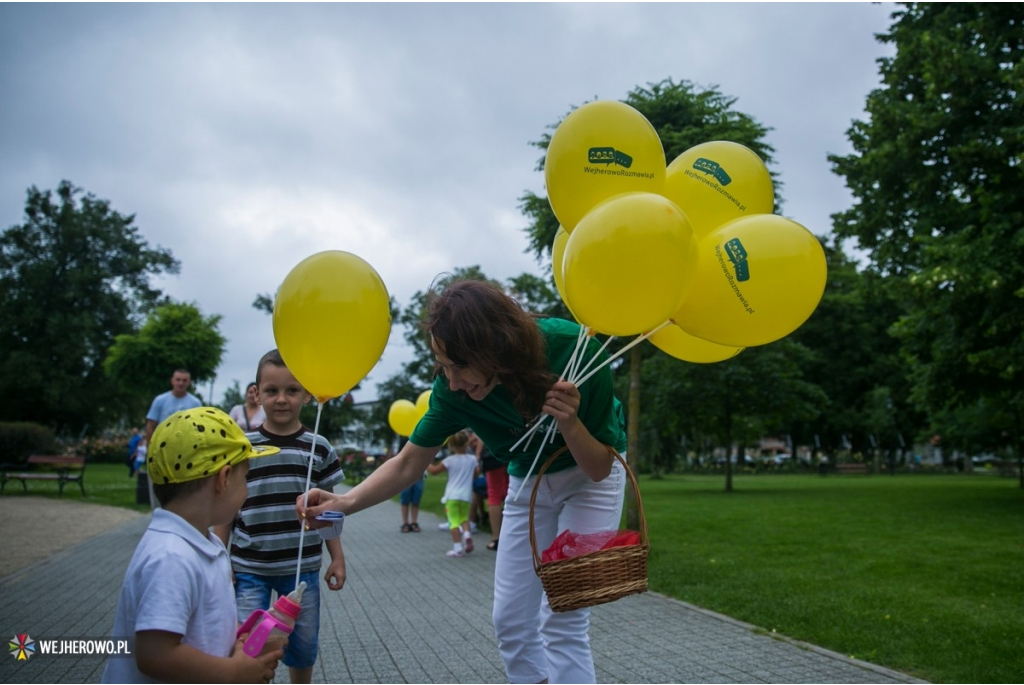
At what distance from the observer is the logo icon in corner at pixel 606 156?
3219 mm

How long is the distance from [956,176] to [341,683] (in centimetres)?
1562

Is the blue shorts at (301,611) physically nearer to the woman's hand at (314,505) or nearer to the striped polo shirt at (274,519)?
the striped polo shirt at (274,519)

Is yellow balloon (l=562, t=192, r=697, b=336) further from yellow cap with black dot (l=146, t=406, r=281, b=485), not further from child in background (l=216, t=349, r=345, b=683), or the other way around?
child in background (l=216, t=349, r=345, b=683)

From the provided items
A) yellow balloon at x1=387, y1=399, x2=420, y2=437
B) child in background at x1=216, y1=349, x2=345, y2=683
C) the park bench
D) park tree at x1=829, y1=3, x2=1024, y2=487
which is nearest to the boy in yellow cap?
child in background at x1=216, y1=349, x2=345, y2=683

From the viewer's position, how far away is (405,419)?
386 inches

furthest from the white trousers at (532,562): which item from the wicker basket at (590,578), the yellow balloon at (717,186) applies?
the yellow balloon at (717,186)

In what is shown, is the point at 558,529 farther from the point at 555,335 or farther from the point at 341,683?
the point at 341,683

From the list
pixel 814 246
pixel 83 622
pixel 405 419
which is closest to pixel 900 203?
pixel 405 419

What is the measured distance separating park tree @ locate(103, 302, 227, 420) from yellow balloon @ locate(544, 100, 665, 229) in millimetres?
16859

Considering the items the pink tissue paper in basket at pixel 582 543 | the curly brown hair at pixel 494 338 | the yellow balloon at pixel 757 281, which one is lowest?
the pink tissue paper in basket at pixel 582 543

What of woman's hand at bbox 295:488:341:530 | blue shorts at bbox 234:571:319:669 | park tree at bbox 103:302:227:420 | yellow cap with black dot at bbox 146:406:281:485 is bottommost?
blue shorts at bbox 234:571:319:669

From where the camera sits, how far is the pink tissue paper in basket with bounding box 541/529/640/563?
2.88m

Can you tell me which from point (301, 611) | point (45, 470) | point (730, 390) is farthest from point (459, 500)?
point (45, 470)

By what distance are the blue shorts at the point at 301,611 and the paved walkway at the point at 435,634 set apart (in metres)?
1.32
